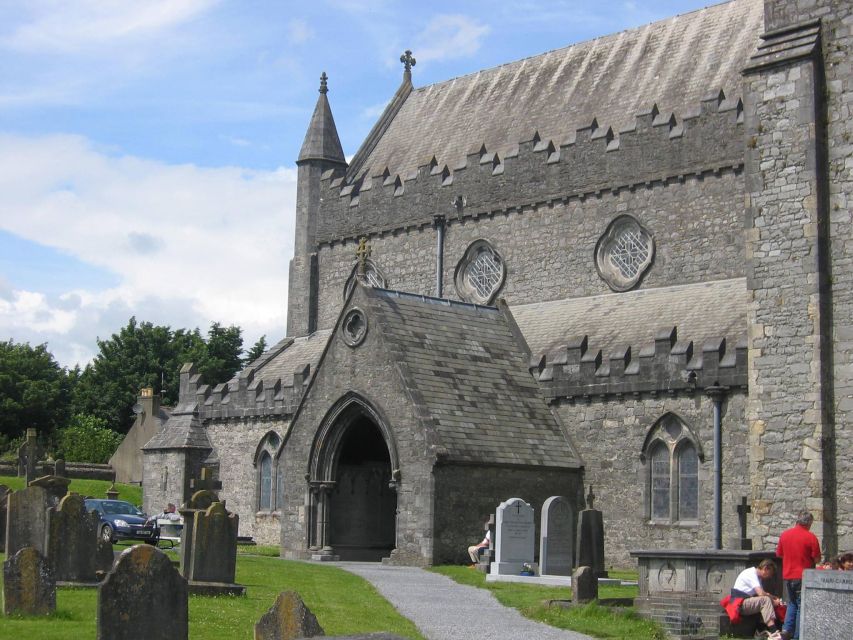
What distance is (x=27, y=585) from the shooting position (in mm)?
15625

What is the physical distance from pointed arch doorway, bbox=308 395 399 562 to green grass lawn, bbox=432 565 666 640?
30.2 ft

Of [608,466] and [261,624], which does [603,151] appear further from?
[261,624]

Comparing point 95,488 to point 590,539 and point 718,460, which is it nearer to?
point 718,460

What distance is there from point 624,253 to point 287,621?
26.6 m

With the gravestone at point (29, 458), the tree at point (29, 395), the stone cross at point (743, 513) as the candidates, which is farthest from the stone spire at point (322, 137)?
the tree at point (29, 395)

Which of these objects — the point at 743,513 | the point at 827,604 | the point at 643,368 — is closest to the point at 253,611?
the point at 827,604

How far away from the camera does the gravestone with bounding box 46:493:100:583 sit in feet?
62.0

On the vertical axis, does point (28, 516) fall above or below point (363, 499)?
below

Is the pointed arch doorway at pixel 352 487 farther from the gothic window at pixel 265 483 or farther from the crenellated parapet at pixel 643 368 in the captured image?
the gothic window at pixel 265 483

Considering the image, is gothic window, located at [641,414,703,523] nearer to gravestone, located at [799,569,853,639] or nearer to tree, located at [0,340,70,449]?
gravestone, located at [799,569,853,639]

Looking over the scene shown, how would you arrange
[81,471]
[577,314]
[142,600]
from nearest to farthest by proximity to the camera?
[142,600], [577,314], [81,471]

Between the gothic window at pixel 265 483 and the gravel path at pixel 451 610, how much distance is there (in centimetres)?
1245

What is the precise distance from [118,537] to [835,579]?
21192mm

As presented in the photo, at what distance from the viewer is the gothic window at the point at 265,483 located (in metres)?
39.5
